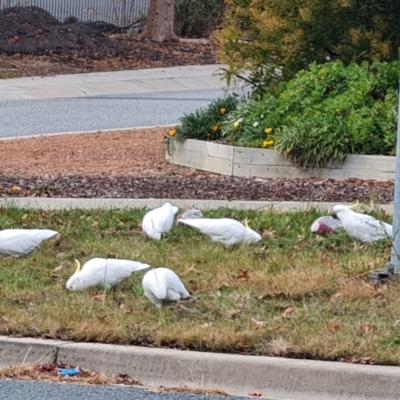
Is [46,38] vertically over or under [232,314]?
under

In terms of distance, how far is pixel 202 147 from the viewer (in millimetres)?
11531

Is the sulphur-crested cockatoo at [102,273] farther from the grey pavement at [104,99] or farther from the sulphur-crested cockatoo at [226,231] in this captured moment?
the grey pavement at [104,99]

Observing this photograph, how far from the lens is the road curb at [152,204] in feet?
28.8

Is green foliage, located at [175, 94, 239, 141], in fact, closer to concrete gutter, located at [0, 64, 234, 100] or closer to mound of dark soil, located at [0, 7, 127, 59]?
concrete gutter, located at [0, 64, 234, 100]

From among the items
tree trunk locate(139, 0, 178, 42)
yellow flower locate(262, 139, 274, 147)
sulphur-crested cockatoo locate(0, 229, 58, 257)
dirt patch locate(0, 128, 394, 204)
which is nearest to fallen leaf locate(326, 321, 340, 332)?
sulphur-crested cockatoo locate(0, 229, 58, 257)

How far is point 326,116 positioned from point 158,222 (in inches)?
146

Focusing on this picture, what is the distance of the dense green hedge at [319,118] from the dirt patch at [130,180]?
1.20 feet

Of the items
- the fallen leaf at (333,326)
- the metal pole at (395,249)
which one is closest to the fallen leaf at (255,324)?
the fallen leaf at (333,326)

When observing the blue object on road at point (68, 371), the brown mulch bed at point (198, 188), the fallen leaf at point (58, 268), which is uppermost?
the blue object on road at point (68, 371)

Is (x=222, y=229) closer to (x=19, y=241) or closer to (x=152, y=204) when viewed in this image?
(x=19, y=241)

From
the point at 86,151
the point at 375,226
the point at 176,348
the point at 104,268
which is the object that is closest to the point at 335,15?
the point at 86,151

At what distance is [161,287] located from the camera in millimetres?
5887

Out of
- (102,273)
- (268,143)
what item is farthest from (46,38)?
(102,273)

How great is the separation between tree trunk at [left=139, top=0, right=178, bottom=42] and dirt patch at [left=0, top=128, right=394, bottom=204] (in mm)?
14333
